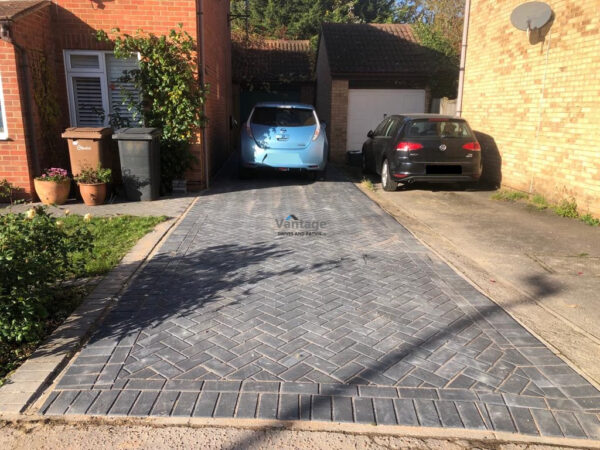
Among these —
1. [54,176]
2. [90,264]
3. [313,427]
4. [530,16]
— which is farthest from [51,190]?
[530,16]

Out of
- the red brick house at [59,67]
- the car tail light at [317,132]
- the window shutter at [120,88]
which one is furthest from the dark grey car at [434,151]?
the window shutter at [120,88]

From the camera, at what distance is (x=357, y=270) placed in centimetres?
532

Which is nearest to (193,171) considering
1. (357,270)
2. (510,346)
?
(357,270)

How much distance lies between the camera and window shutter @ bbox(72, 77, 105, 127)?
374 inches

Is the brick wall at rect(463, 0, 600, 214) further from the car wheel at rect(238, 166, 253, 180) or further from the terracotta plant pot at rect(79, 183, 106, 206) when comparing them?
the terracotta plant pot at rect(79, 183, 106, 206)

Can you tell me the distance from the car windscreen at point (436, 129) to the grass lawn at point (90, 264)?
533cm

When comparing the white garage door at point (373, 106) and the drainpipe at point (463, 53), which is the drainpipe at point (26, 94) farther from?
the white garage door at point (373, 106)

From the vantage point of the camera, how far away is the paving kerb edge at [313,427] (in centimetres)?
267

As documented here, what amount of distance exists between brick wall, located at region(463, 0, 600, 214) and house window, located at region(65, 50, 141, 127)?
746 centimetres

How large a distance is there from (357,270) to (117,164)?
575 cm

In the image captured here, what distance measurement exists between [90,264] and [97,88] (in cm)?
550

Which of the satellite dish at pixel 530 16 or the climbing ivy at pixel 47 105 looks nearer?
the climbing ivy at pixel 47 105

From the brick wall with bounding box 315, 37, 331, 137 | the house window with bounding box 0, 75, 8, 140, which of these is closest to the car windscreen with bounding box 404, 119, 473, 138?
the brick wall with bounding box 315, 37, 331, 137

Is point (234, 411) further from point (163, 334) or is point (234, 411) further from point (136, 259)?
point (136, 259)
